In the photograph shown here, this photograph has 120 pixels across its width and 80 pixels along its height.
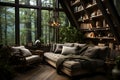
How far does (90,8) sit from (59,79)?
320cm

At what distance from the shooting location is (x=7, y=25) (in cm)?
725

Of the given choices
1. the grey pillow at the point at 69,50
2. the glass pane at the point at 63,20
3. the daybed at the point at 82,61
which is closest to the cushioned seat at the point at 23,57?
the daybed at the point at 82,61

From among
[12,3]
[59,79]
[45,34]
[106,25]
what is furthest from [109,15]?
[12,3]

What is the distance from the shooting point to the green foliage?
25.3 feet

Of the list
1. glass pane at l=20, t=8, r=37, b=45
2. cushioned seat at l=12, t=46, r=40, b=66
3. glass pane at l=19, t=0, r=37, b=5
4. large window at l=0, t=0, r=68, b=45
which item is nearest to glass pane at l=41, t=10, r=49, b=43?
large window at l=0, t=0, r=68, b=45

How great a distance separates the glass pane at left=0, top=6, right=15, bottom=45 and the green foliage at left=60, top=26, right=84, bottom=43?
7.14 ft

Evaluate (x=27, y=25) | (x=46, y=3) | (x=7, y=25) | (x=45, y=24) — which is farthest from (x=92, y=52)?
(x=7, y=25)

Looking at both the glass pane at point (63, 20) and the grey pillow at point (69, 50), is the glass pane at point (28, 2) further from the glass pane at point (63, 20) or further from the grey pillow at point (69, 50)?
the grey pillow at point (69, 50)

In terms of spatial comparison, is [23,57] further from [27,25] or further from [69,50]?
[27,25]

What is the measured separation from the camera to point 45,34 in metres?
8.05

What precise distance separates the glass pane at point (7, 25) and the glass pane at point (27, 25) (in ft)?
1.25

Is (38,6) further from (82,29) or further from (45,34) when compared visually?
(82,29)

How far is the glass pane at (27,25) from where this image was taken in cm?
754

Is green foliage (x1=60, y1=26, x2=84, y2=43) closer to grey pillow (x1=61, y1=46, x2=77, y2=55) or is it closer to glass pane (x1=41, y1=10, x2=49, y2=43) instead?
glass pane (x1=41, y1=10, x2=49, y2=43)
